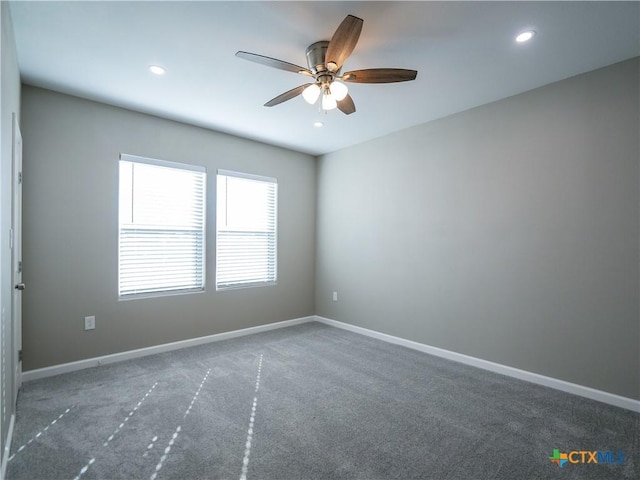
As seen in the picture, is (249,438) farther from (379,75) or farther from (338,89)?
(379,75)

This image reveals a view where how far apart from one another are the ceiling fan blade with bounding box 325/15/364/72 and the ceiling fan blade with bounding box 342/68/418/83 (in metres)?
0.12

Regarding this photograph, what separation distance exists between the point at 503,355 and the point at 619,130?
2.11 meters

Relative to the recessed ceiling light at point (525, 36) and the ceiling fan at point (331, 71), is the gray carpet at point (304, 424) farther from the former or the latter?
the recessed ceiling light at point (525, 36)

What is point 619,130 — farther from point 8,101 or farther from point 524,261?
point 8,101

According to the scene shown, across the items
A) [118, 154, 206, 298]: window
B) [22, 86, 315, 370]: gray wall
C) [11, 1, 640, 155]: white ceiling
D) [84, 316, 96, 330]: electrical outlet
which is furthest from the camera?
[118, 154, 206, 298]: window

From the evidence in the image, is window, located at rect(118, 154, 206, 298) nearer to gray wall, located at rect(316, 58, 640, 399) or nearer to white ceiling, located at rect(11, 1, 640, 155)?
white ceiling, located at rect(11, 1, 640, 155)

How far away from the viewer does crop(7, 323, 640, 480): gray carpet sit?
1833 mm

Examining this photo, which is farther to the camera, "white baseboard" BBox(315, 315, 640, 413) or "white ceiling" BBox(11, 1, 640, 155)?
"white baseboard" BBox(315, 315, 640, 413)

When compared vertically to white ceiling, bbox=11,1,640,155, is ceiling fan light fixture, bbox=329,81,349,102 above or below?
below

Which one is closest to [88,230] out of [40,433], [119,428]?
[40,433]

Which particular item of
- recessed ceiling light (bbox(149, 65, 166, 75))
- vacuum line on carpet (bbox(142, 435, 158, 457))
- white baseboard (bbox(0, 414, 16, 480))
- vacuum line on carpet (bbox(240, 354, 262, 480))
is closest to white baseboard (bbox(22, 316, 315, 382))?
white baseboard (bbox(0, 414, 16, 480))

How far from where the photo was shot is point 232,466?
1830 millimetres

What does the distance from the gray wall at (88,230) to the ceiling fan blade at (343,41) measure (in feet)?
7.87

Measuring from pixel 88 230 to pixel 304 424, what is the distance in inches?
106
